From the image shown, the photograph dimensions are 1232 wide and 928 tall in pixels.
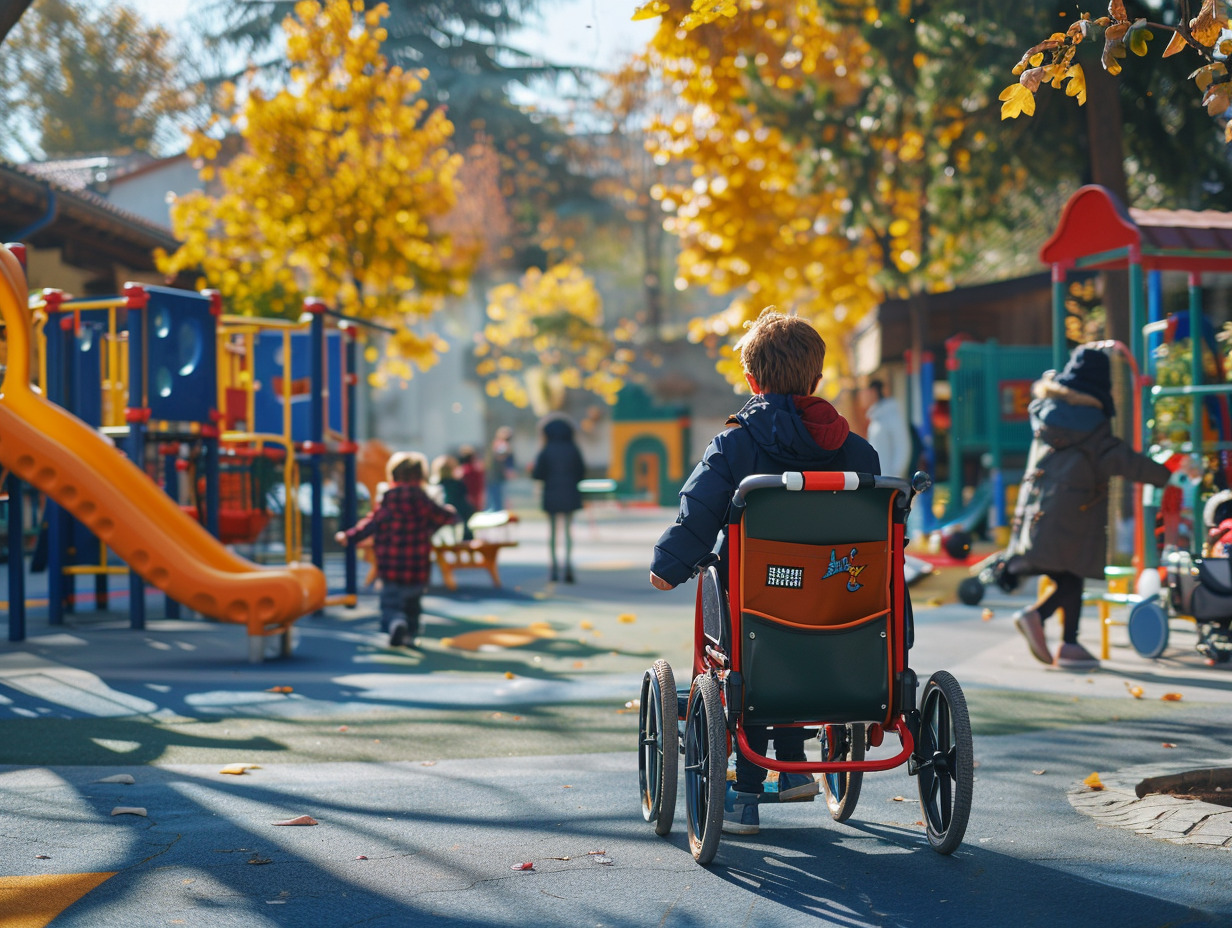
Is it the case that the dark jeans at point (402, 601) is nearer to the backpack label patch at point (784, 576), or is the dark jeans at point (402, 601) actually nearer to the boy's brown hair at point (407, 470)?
the boy's brown hair at point (407, 470)

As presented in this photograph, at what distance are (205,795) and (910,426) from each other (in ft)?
38.7

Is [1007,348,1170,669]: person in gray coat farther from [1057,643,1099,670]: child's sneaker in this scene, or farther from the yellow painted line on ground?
the yellow painted line on ground

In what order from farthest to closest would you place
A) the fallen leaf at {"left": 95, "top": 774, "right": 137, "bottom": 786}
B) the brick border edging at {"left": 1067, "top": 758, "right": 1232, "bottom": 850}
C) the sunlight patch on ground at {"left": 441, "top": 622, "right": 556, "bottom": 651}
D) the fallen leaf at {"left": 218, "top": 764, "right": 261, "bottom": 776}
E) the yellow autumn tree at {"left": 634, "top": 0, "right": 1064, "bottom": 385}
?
the yellow autumn tree at {"left": 634, "top": 0, "right": 1064, "bottom": 385}, the sunlight patch on ground at {"left": 441, "top": 622, "right": 556, "bottom": 651}, the fallen leaf at {"left": 218, "top": 764, "right": 261, "bottom": 776}, the fallen leaf at {"left": 95, "top": 774, "right": 137, "bottom": 786}, the brick border edging at {"left": 1067, "top": 758, "right": 1232, "bottom": 850}

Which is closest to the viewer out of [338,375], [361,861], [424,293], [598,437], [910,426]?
[361,861]

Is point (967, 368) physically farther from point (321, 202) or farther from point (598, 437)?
point (598, 437)

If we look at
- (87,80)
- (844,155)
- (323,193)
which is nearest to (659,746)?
(844,155)

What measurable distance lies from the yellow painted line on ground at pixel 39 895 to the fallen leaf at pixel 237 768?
1.47 metres

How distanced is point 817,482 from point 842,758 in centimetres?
110

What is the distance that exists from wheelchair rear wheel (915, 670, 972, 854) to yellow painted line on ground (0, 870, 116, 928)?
255 cm

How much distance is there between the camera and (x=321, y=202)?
67.5 feet

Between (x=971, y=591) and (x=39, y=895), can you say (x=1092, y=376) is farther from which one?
(x=39, y=895)

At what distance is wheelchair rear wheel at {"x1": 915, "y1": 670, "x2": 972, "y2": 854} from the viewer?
4.06 metres

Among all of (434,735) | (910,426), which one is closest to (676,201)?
(910,426)

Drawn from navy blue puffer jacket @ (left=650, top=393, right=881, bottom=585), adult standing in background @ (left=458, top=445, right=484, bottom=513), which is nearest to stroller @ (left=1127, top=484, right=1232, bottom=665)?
navy blue puffer jacket @ (left=650, top=393, right=881, bottom=585)
